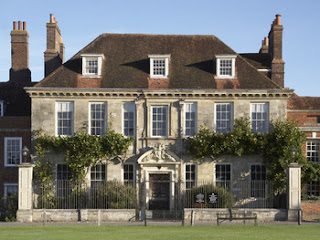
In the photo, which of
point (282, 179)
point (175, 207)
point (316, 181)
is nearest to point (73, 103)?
point (175, 207)

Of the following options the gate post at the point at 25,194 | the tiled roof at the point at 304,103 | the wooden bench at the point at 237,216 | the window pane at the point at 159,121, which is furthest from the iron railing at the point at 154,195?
the tiled roof at the point at 304,103

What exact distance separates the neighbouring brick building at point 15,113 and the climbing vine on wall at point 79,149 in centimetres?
261

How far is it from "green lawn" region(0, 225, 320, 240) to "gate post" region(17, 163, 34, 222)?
2690mm

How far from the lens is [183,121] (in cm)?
3044

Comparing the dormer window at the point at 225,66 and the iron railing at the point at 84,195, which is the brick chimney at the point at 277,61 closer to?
the dormer window at the point at 225,66

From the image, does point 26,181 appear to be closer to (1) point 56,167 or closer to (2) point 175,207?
(1) point 56,167

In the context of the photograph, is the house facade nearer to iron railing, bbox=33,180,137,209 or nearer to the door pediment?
the door pediment

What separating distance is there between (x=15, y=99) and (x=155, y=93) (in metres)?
10.3

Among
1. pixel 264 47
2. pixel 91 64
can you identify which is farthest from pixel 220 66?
pixel 264 47

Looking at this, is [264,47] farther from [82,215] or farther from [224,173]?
[82,215]

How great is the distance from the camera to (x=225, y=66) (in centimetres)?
3142

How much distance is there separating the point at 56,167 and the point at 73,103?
144 inches

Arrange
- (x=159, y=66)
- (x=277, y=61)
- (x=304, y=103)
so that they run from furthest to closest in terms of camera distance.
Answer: (x=304, y=103), (x=277, y=61), (x=159, y=66)

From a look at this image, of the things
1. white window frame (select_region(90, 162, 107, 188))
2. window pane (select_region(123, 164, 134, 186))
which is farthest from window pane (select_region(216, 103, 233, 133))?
white window frame (select_region(90, 162, 107, 188))
